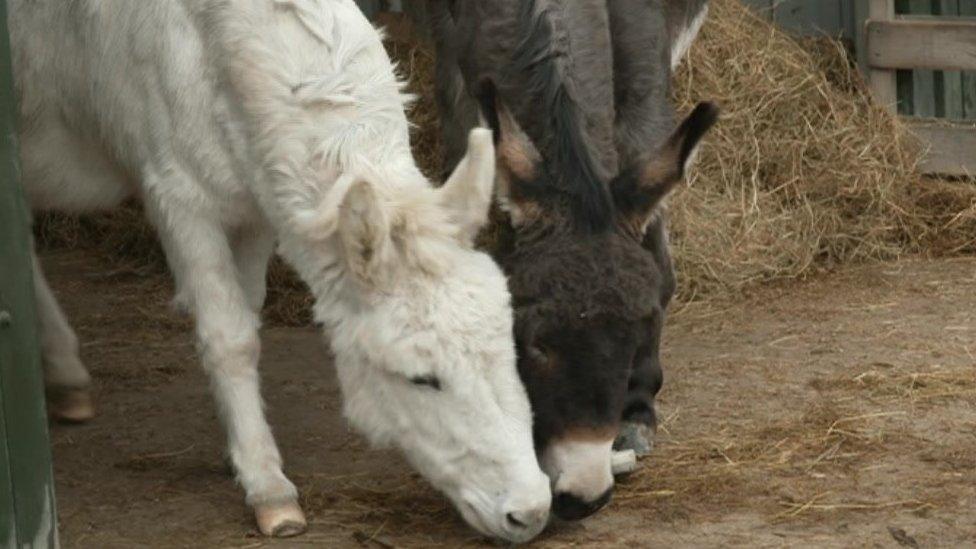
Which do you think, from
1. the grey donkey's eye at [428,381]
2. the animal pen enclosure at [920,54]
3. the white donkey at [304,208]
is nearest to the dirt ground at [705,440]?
the white donkey at [304,208]

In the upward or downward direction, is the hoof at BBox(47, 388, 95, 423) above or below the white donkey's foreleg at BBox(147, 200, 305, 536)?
below

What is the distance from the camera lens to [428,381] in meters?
5.20

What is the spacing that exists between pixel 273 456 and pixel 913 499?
2.04 meters

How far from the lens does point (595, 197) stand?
563cm

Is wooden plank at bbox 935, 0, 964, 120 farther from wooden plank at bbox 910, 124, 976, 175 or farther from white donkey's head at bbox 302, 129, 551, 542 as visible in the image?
white donkey's head at bbox 302, 129, 551, 542

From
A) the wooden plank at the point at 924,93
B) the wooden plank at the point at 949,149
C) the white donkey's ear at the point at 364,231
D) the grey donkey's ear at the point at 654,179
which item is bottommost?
the wooden plank at the point at 949,149

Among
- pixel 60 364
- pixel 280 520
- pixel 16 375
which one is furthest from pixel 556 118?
pixel 60 364

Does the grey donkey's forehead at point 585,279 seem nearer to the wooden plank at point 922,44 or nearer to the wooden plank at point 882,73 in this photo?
the wooden plank at point 922,44

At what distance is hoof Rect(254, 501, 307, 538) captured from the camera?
567cm

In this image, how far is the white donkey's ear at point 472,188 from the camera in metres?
5.16

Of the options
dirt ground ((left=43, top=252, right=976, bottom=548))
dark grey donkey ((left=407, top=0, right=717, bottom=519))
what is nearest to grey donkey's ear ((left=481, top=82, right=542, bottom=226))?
dark grey donkey ((left=407, top=0, right=717, bottom=519))

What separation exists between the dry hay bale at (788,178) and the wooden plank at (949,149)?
0.11 m

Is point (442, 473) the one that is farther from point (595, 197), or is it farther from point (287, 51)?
point (287, 51)

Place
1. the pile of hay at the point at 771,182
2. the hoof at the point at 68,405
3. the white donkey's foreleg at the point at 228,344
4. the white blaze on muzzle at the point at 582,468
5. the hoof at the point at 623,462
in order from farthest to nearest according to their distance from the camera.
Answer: the pile of hay at the point at 771,182 < the hoof at the point at 68,405 < the hoof at the point at 623,462 < the white donkey's foreleg at the point at 228,344 < the white blaze on muzzle at the point at 582,468
